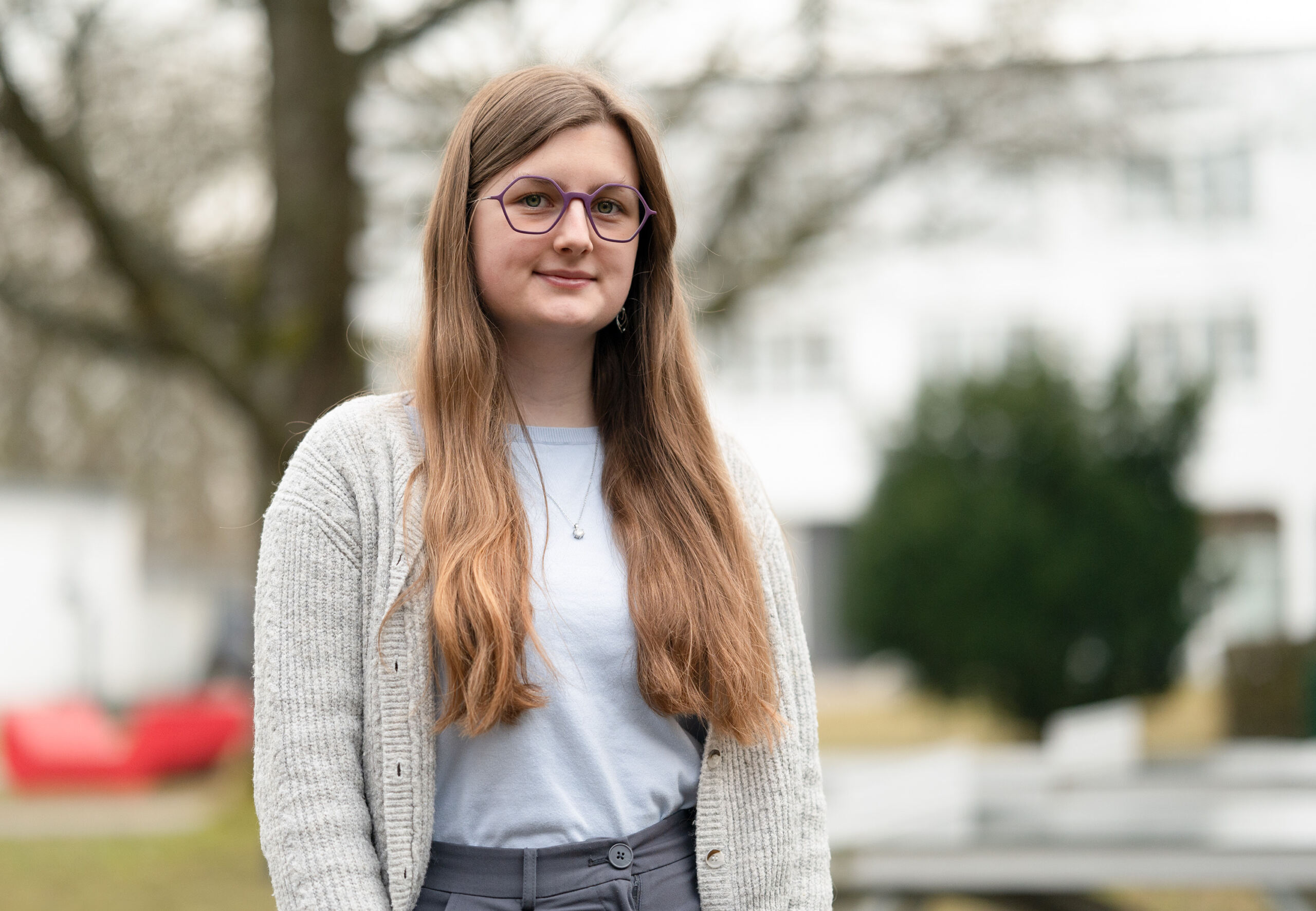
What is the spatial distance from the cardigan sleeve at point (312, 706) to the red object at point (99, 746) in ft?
37.3

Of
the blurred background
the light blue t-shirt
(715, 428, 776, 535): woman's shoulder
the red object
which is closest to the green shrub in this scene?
the blurred background

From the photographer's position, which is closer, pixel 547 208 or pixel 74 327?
pixel 547 208

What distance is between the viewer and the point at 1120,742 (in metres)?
8.56

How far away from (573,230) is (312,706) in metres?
0.71

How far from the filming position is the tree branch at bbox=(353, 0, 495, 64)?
24.1 feet

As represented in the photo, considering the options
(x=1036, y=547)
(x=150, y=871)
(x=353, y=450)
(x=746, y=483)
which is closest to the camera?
(x=353, y=450)

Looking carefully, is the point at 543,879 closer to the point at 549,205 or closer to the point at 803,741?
the point at 803,741

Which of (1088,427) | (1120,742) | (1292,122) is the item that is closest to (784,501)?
(1088,427)

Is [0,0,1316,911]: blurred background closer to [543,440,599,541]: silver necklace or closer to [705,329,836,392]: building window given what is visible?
[543,440,599,541]: silver necklace

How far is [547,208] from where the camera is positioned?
6.59 feet

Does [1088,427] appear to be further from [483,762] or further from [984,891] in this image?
[483,762]

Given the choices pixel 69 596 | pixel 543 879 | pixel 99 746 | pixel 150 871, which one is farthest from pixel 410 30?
pixel 69 596

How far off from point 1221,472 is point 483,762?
90.5 feet

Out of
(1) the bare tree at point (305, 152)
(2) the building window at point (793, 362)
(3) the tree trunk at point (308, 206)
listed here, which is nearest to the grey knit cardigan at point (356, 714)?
(1) the bare tree at point (305, 152)
